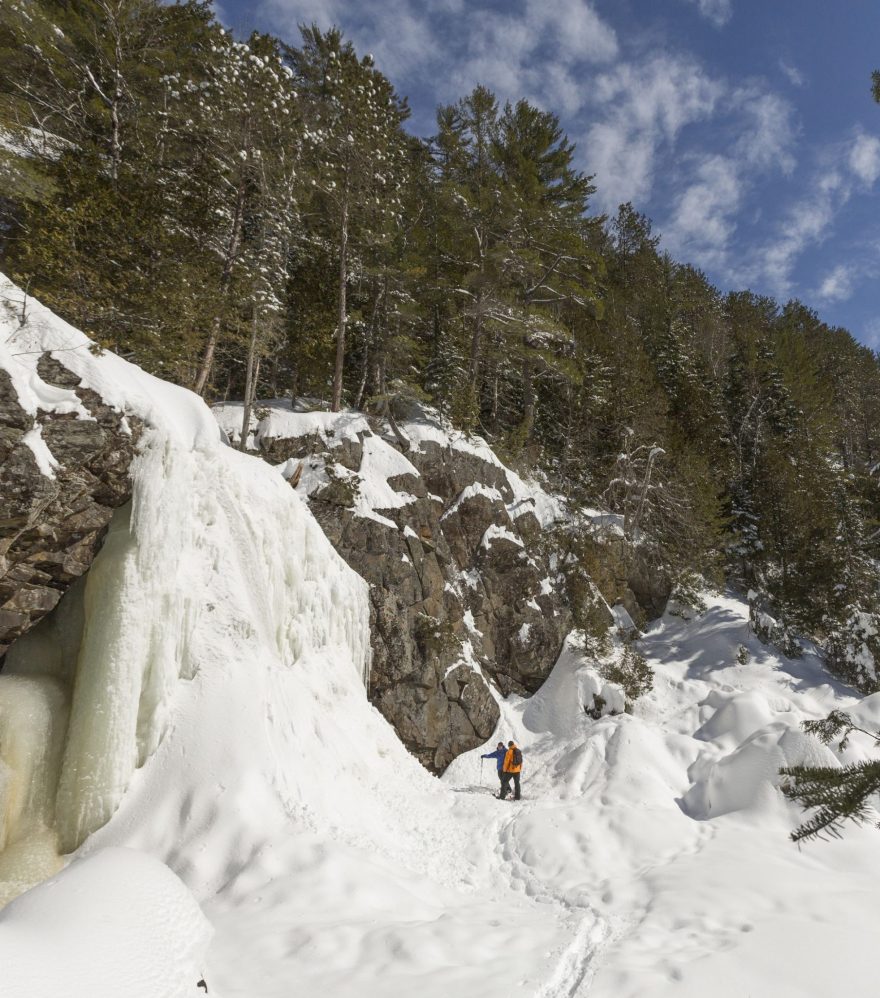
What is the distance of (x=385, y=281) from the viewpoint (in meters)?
20.0

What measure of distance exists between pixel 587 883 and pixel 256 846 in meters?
4.86

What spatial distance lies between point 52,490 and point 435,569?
9.70 m

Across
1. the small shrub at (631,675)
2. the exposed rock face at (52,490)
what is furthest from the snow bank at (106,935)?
the small shrub at (631,675)

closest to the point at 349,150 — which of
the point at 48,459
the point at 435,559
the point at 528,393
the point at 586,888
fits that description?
the point at 528,393

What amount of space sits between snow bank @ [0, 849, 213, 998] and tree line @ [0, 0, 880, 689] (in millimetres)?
9141

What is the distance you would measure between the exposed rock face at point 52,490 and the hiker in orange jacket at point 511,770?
8974 mm

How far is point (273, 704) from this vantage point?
7.84 meters

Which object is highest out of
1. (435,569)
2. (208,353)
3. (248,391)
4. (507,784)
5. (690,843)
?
(208,353)

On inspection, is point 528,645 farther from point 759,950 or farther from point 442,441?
point 759,950

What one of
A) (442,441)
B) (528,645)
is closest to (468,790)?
(528,645)

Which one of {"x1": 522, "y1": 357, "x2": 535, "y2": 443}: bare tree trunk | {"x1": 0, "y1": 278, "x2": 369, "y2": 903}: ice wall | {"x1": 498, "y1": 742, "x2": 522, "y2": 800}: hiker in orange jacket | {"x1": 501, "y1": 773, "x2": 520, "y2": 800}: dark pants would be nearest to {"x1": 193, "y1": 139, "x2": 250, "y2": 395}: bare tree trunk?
{"x1": 0, "y1": 278, "x2": 369, "y2": 903}: ice wall

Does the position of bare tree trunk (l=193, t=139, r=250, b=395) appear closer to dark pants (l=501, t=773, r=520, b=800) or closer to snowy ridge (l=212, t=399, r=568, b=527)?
snowy ridge (l=212, t=399, r=568, b=527)

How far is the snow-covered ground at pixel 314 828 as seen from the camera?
13.9 feet

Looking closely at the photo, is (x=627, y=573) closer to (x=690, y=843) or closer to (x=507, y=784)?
(x=507, y=784)
